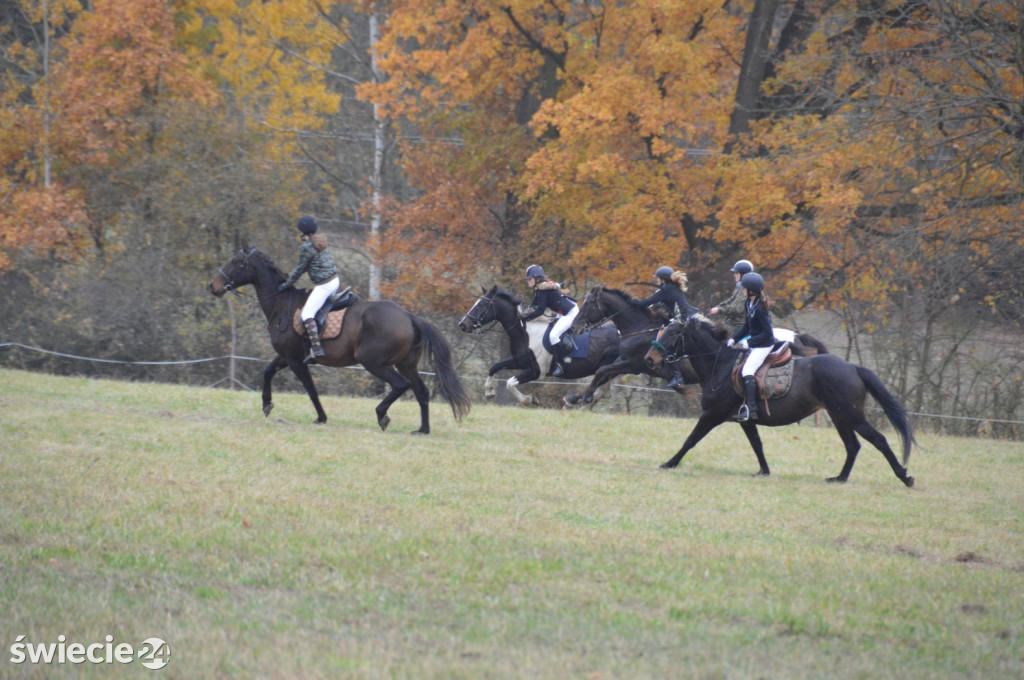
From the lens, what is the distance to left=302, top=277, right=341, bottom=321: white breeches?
14883mm

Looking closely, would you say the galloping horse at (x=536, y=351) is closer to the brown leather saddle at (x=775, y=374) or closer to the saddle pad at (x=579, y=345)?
the saddle pad at (x=579, y=345)

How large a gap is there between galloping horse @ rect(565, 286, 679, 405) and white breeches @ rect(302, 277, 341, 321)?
5.16 meters

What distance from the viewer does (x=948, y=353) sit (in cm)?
2280

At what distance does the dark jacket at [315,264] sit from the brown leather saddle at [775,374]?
6.00 metres

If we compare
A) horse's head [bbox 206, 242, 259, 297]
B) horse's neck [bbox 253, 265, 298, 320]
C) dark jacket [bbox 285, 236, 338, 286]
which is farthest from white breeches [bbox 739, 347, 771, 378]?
horse's head [bbox 206, 242, 259, 297]

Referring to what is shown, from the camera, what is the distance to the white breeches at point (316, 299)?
48.8ft

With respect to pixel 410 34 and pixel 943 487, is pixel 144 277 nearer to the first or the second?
pixel 410 34

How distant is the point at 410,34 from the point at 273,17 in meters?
8.05

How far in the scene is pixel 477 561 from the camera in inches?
294

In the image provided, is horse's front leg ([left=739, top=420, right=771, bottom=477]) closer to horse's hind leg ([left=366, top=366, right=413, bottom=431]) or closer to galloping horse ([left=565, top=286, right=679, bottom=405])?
horse's hind leg ([left=366, top=366, right=413, bottom=431])

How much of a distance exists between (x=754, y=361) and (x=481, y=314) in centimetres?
646

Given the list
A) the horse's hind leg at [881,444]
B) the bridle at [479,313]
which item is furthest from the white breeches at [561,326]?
the horse's hind leg at [881,444]

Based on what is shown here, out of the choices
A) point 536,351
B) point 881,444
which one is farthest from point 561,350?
point 881,444

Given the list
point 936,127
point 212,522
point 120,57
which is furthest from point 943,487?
point 120,57
